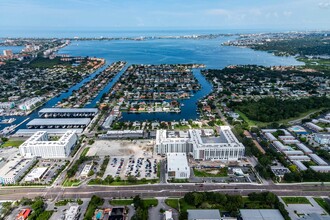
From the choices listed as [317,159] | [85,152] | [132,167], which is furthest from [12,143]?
[317,159]

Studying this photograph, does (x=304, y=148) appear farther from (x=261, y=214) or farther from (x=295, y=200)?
(x=261, y=214)

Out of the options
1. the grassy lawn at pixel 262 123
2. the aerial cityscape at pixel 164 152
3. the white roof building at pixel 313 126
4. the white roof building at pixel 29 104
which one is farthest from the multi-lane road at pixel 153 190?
the white roof building at pixel 29 104

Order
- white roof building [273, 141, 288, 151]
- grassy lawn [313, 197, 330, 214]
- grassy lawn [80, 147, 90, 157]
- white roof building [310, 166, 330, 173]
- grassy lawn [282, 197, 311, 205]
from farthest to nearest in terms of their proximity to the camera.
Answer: white roof building [273, 141, 288, 151] < grassy lawn [80, 147, 90, 157] < white roof building [310, 166, 330, 173] < grassy lawn [282, 197, 311, 205] < grassy lawn [313, 197, 330, 214]

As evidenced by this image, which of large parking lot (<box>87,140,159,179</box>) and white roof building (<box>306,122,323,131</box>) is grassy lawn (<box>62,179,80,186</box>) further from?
white roof building (<box>306,122,323,131</box>)

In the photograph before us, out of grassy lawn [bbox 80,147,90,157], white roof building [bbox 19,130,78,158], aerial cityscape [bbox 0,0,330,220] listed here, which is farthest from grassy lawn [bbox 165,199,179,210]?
white roof building [bbox 19,130,78,158]

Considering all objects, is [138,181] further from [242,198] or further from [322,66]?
[322,66]

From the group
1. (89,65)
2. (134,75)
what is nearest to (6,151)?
(134,75)
